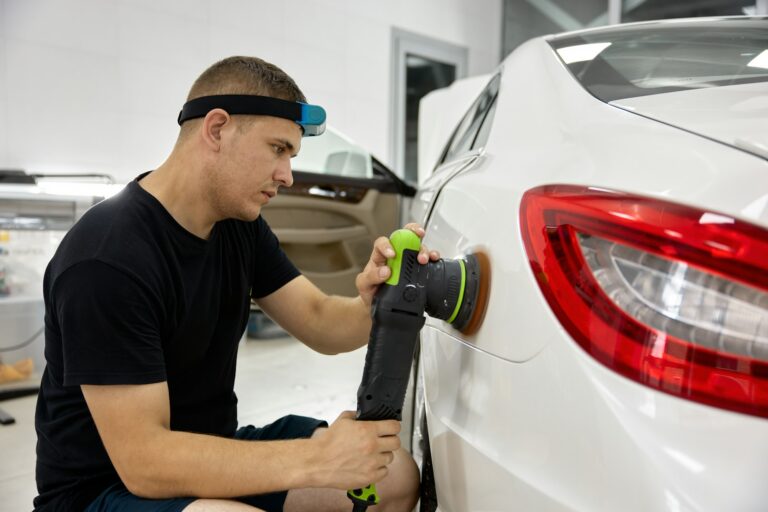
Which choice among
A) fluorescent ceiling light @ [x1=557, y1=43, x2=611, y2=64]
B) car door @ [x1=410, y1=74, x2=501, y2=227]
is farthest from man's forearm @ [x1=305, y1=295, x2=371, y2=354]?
fluorescent ceiling light @ [x1=557, y1=43, x2=611, y2=64]

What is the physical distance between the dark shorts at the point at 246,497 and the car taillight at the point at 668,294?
2.47ft

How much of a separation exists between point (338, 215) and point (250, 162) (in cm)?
164

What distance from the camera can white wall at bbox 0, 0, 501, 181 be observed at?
3539 millimetres

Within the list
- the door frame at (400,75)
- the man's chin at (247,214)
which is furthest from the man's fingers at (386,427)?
the door frame at (400,75)

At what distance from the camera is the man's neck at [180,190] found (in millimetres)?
1217

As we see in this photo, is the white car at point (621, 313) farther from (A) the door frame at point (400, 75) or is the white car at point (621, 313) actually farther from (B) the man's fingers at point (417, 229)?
(A) the door frame at point (400, 75)

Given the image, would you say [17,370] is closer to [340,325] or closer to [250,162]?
[340,325]

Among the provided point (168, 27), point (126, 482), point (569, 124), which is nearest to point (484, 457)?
point (569, 124)

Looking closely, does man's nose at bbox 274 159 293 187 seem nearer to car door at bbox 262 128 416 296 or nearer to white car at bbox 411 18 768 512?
white car at bbox 411 18 768 512

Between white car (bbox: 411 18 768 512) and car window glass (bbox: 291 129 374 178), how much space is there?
197 cm

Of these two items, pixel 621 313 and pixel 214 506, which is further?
pixel 214 506

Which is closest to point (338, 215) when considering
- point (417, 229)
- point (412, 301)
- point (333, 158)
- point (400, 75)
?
point (333, 158)

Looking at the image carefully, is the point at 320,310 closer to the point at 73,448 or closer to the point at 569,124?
the point at 73,448

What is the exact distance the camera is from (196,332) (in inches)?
49.2
